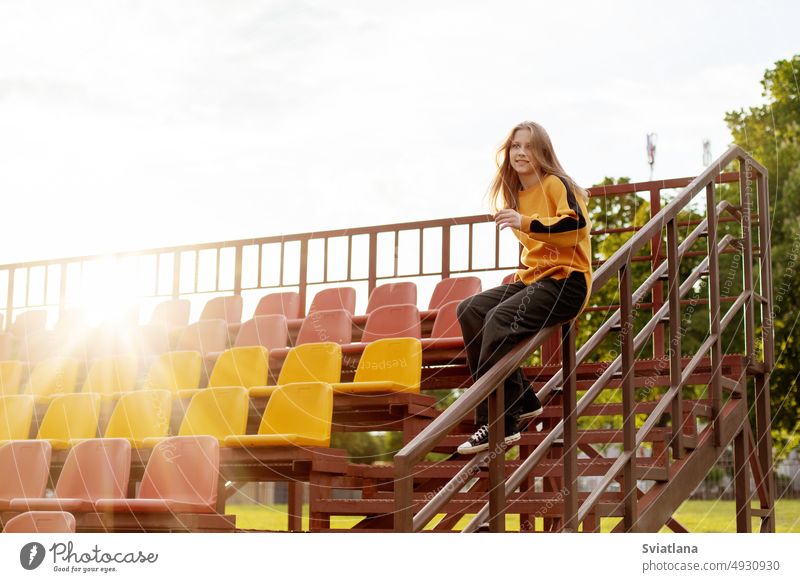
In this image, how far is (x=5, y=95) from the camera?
4.26m

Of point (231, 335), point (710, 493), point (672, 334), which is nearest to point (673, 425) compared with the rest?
point (672, 334)

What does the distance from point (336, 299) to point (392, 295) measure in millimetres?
476

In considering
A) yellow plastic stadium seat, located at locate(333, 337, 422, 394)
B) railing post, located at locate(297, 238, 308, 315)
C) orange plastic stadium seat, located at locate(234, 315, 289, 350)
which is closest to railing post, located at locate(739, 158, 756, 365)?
yellow plastic stadium seat, located at locate(333, 337, 422, 394)

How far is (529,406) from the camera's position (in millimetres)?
3520

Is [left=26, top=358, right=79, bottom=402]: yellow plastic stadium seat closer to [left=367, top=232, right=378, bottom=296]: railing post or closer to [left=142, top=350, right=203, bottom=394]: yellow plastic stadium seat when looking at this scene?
[left=142, top=350, right=203, bottom=394]: yellow plastic stadium seat

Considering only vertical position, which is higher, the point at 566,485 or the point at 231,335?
the point at 231,335

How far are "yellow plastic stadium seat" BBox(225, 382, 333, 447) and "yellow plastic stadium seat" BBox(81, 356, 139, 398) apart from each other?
4.93 ft

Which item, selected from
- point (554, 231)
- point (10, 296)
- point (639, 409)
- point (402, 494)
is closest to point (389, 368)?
point (639, 409)

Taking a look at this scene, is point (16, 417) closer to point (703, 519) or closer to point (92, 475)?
point (92, 475)

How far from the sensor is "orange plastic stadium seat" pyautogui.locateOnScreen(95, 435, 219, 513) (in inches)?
171
